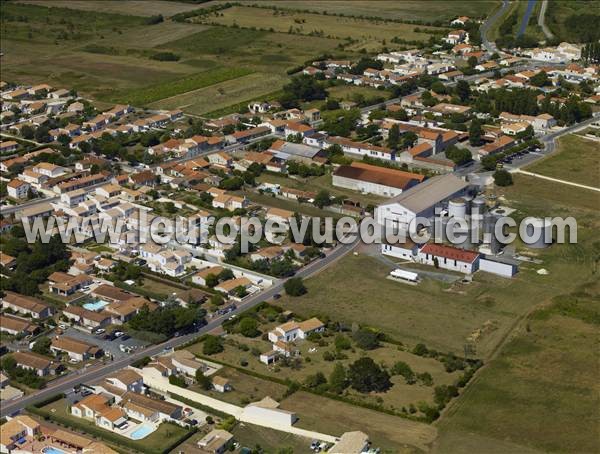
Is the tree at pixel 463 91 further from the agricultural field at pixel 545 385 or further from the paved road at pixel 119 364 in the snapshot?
the paved road at pixel 119 364

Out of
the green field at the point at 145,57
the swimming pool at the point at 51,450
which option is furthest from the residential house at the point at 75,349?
the green field at the point at 145,57

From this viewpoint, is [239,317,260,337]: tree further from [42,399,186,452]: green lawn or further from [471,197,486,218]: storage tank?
[471,197,486,218]: storage tank

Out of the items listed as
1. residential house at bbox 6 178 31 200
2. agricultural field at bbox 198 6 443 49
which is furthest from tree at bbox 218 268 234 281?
agricultural field at bbox 198 6 443 49

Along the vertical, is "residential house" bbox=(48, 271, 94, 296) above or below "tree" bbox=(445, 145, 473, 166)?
below

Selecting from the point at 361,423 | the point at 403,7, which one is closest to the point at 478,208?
the point at 361,423

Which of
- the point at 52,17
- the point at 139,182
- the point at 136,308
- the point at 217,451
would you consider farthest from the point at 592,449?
the point at 52,17

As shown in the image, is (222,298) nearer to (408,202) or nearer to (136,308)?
(136,308)
